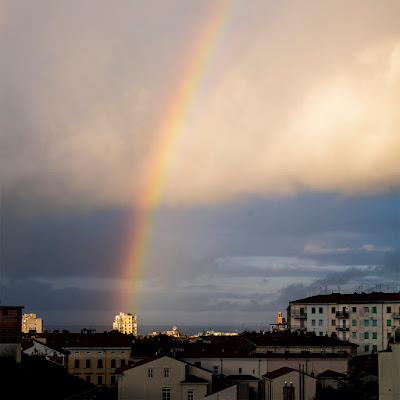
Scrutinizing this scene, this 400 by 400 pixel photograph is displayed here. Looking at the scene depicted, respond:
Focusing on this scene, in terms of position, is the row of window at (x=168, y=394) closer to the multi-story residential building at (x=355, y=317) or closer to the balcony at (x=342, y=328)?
the multi-story residential building at (x=355, y=317)

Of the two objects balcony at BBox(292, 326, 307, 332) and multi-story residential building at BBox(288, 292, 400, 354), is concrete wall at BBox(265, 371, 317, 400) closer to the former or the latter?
multi-story residential building at BBox(288, 292, 400, 354)

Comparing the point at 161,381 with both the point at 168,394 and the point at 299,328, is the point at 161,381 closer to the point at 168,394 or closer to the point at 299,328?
the point at 168,394

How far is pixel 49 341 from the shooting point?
97.6 meters

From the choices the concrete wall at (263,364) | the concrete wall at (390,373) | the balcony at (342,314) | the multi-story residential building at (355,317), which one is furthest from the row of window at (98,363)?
the concrete wall at (390,373)

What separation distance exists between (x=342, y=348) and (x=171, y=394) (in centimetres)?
2933

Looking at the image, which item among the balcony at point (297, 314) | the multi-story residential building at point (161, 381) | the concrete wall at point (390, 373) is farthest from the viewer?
the balcony at point (297, 314)

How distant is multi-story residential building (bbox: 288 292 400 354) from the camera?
127 metres

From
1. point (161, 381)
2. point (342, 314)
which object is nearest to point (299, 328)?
point (342, 314)

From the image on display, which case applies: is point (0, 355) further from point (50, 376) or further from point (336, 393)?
point (336, 393)

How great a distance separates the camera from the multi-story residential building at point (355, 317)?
126688 millimetres

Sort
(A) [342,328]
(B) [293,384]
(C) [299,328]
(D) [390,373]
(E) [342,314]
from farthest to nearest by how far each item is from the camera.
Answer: (C) [299,328] → (E) [342,314] → (A) [342,328] → (B) [293,384] → (D) [390,373]

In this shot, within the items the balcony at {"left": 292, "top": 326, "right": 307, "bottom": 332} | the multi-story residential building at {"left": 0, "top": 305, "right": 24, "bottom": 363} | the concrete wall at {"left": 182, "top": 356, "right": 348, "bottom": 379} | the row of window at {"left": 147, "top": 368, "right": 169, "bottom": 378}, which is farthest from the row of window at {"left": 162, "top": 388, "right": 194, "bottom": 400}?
the balcony at {"left": 292, "top": 326, "right": 307, "bottom": 332}

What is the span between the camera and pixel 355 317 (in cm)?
12938

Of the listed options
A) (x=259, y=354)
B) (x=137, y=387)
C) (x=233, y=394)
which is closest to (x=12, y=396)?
(x=233, y=394)
